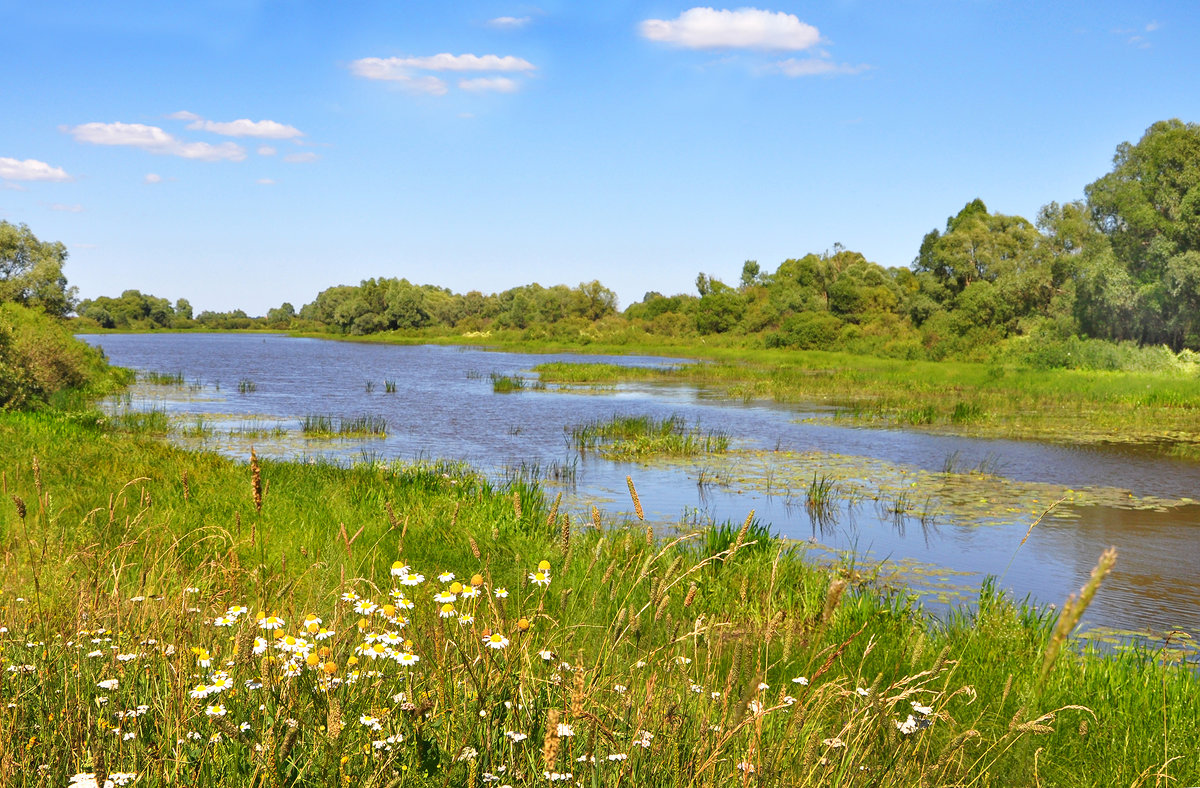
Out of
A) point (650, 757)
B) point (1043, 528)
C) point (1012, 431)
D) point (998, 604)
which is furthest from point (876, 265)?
point (650, 757)

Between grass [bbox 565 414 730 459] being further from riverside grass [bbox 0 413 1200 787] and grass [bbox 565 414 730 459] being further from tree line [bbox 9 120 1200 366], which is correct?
tree line [bbox 9 120 1200 366]

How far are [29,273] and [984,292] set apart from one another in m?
50.0

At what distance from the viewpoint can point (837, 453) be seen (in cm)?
1823

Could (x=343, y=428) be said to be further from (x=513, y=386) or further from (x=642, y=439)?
(x=513, y=386)

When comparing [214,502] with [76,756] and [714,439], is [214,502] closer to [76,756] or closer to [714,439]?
[76,756]

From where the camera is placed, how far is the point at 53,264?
38844mm

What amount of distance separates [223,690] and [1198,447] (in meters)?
22.4

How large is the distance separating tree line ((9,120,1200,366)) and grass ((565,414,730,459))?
24102mm

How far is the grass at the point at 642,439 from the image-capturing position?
18078 mm

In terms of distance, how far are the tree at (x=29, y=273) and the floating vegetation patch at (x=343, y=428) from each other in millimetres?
23471

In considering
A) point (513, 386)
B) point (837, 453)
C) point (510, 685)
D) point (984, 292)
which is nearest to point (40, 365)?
point (513, 386)

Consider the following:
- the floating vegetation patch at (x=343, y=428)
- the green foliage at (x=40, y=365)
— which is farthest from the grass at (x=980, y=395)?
the green foliage at (x=40, y=365)

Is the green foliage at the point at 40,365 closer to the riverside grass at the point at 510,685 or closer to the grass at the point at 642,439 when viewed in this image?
the grass at the point at 642,439

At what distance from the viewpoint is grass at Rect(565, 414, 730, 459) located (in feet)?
59.3
